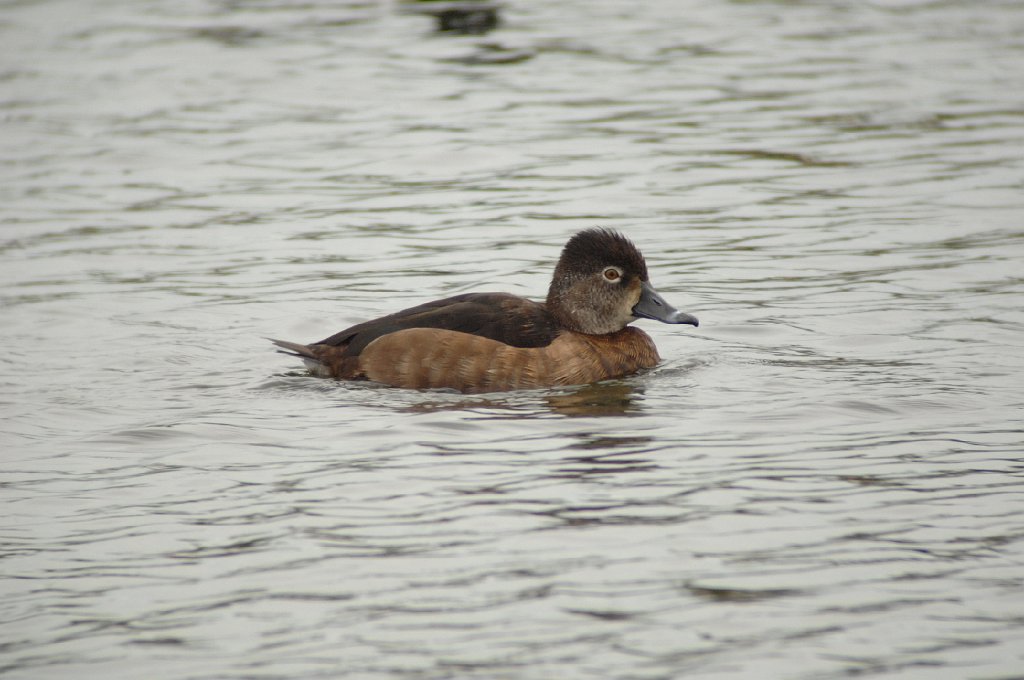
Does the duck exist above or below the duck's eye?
below

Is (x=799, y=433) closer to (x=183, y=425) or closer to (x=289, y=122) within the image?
(x=183, y=425)

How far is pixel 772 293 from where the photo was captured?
428 inches

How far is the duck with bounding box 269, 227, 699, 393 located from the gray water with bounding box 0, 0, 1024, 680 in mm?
181

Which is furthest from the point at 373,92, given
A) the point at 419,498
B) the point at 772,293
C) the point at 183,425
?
the point at 419,498

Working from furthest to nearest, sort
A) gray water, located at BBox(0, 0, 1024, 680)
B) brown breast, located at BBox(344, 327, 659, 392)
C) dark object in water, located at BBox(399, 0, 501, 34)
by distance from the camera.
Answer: dark object in water, located at BBox(399, 0, 501, 34) < brown breast, located at BBox(344, 327, 659, 392) < gray water, located at BBox(0, 0, 1024, 680)

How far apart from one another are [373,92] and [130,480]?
458 inches

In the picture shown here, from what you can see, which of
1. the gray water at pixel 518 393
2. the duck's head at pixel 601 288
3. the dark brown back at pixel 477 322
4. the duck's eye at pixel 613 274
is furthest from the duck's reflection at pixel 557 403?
the duck's eye at pixel 613 274

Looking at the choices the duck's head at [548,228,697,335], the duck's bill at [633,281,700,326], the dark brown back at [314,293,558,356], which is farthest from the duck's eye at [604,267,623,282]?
the dark brown back at [314,293,558,356]

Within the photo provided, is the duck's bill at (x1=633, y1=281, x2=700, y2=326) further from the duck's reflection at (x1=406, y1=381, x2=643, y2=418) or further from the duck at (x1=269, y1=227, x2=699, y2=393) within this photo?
the duck's reflection at (x1=406, y1=381, x2=643, y2=418)

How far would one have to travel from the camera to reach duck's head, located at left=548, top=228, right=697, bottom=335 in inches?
356

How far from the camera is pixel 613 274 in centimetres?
907

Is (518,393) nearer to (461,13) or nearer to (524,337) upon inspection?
(524,337)

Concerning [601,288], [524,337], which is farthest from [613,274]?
[524,337]

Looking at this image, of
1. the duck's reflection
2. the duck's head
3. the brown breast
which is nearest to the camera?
the duck's reflection
